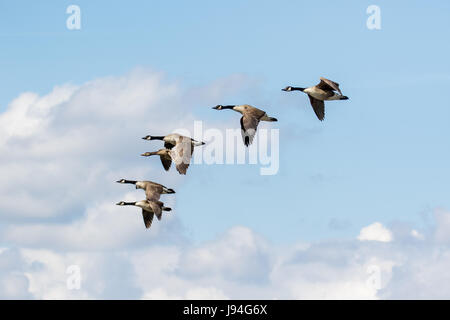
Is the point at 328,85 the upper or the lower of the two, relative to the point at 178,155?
upper

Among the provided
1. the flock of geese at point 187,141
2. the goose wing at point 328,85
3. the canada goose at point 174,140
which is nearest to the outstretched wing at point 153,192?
the flock of geese at point 187,141

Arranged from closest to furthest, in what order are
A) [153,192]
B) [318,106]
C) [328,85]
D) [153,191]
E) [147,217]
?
[328,85]
[153,192]
[153,191]
[318,106]
[147,217]

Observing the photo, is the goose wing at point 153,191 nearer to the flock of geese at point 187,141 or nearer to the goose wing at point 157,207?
the flock of geese at point 187,141

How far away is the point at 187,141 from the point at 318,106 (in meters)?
8.00

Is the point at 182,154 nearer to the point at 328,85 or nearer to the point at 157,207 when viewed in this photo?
the point at 157,207

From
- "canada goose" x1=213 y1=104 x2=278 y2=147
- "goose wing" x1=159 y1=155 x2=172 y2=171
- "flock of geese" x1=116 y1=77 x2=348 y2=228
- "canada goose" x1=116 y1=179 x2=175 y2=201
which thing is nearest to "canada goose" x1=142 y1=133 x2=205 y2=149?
"flock of geese" x1=116 y1=77 x2=348 y2=228

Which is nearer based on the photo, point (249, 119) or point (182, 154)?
point (249, 119)

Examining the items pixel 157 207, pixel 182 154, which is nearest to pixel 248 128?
pixel 182 154

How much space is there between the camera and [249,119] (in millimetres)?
47250

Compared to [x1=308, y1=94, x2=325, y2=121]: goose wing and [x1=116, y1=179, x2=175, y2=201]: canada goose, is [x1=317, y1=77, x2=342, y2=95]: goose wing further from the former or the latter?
[x1=116, y1=179, x2=175, y2=201]: canada goose
